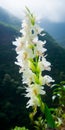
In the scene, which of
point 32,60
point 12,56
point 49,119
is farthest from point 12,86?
point 49,119

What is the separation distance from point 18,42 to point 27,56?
0.14 m

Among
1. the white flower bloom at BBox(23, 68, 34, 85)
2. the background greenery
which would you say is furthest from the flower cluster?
the background greenery

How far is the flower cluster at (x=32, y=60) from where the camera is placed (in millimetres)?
2445

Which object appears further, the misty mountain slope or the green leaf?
the misty mountain slope

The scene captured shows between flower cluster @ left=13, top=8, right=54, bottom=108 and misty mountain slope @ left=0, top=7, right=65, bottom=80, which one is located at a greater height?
misty mountain slope @ left=0, top=7, right=65, bottom=80

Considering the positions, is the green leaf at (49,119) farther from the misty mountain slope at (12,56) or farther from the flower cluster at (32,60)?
the misty mountain slope at (12,56)

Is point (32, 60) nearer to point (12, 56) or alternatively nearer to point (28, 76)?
point (28, 76)

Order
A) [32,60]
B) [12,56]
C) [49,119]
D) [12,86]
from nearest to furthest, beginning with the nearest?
1. [49,119]
2. [32,60]
3. [12,86]
4. [12,56]

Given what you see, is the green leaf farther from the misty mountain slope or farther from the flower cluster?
the misty mountain slope

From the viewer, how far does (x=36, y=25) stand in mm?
2566

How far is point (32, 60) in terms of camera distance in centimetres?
249

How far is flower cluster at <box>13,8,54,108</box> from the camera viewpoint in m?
2.45

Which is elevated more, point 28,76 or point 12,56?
point 12,56

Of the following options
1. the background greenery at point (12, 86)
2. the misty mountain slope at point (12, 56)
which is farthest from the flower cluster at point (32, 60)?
the misty mountain slope at point (12, 56)
